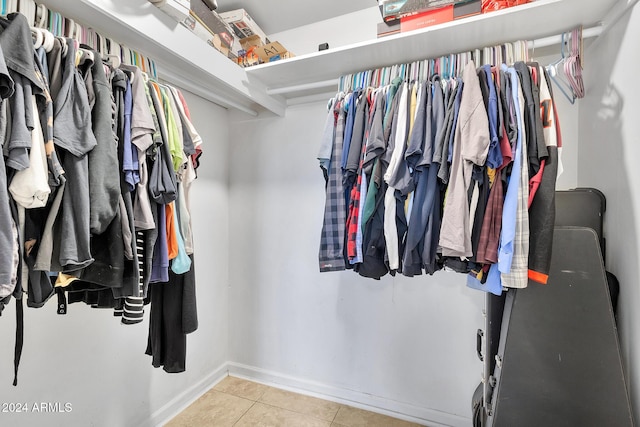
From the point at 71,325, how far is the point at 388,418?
6.02 ft

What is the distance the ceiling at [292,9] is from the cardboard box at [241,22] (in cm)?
12

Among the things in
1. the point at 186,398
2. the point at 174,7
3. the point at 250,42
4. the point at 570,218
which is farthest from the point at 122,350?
the point at 570,218

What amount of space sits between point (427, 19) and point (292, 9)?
984mm

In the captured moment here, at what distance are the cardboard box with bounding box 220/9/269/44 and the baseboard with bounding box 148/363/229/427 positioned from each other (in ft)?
7.78

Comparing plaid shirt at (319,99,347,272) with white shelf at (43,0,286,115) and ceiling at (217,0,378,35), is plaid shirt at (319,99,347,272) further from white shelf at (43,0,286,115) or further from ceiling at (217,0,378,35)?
ceiling at (217,0,378,35)

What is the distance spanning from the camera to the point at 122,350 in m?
1.62

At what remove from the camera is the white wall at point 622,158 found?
3.16 feet

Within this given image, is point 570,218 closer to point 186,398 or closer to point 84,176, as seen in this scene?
point 84,176

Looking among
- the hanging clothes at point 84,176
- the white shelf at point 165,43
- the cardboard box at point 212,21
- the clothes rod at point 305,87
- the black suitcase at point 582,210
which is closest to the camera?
the hanging clothes at point 84,176

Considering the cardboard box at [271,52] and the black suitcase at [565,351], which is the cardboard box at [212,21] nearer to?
the cardboard box at [271,52]

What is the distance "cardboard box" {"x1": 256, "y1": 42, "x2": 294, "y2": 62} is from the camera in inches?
66.9

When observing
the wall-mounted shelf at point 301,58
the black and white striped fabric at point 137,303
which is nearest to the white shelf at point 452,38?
the wall-mounted shelf at point 301,58

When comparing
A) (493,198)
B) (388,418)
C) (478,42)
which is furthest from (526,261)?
(388,418)

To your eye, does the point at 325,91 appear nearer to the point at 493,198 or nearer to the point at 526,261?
the point at 493,198
